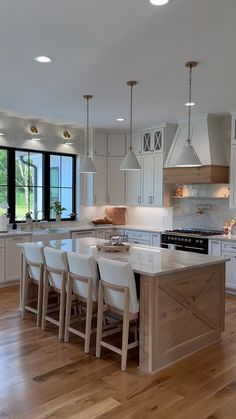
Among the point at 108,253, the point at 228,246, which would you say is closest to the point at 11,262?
the point at 108,253

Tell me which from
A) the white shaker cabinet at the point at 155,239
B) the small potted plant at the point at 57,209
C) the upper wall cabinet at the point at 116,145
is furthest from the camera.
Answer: the upper wall cabinet at the point at 116,145

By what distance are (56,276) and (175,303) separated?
4.63 ft

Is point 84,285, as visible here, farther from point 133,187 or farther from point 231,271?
point 133,187

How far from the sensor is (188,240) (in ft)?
19.6

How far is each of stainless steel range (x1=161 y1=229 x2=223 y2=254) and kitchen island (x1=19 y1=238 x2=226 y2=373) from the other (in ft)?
5.96

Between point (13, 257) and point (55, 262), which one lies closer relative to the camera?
point (55, 262)

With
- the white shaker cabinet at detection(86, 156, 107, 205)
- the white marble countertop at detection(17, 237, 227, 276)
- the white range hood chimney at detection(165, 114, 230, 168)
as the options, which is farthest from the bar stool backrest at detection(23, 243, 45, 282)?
the white range hood chimney at detection(165, 114, 230, 168)

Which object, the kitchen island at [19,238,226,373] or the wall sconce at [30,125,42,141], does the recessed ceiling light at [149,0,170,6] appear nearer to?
the kitchen island at [19,238,226,373]

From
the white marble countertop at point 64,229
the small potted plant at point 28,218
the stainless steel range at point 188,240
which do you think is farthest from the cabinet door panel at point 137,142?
the small potted plant at point 28,218

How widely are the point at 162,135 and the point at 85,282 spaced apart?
402 cm

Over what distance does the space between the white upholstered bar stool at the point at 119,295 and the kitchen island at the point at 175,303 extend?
93 millimetres

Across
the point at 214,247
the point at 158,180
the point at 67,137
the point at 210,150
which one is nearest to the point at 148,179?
the point at 158,180

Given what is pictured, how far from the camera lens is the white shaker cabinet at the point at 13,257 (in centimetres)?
589

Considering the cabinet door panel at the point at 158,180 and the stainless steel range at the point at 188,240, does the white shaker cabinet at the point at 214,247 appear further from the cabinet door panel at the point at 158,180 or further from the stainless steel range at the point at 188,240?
the cabinet door panel at the point at 158,180
